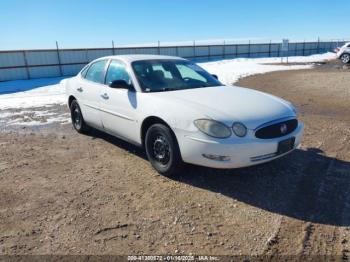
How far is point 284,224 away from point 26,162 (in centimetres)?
395

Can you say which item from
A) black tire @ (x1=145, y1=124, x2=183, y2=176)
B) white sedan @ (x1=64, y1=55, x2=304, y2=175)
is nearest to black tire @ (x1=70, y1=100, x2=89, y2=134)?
white sedan @ (x1=64, y1=55, x2=304, y2=175)

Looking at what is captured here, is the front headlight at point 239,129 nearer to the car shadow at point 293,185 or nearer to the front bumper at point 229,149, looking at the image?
the front bumper at point 229,149

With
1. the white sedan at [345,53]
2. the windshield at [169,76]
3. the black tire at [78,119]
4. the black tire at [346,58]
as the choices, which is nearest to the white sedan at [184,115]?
the windshield at [169,76]

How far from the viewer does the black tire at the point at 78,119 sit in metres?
6.24

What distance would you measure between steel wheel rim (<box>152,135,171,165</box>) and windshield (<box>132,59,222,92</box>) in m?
0.77

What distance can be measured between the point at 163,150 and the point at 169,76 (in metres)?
1.36

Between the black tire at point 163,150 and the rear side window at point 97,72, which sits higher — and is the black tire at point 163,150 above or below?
below

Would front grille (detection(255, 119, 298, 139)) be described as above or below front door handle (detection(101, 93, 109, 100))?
below

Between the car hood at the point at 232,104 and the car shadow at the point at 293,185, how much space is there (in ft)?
2.63

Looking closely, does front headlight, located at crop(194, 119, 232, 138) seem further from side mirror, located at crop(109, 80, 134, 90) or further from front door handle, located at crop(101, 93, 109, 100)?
front door handle, located at crop(101, 93, 109, 100)

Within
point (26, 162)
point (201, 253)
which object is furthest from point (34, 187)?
point (201, 253)

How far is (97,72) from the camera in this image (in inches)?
221

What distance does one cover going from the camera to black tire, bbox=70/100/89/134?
6.24m

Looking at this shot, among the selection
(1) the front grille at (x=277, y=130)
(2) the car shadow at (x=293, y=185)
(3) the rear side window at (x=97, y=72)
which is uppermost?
(3) the rear side window at (x=97, y=72)
